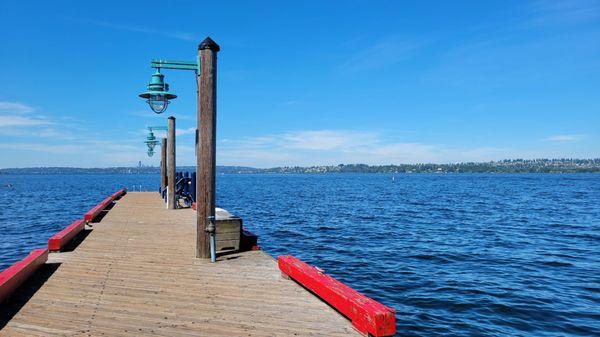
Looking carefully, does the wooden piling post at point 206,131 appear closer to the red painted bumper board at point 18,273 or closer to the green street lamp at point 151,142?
the red painted bumper board at point 18,273

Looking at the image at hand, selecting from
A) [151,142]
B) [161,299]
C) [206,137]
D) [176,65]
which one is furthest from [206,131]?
[151,142]

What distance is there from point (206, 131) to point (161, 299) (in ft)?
12.3

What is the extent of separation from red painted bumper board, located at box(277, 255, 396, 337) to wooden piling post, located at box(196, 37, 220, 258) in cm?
252

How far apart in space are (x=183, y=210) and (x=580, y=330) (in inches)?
627

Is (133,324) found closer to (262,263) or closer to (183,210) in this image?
(262,263)

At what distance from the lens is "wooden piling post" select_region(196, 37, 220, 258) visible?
9000mm

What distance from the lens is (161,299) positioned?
6.48 meters

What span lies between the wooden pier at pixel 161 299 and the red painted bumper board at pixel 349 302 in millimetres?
135

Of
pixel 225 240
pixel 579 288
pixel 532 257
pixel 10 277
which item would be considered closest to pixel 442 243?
pixel 532 257

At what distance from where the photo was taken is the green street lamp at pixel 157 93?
978 cm

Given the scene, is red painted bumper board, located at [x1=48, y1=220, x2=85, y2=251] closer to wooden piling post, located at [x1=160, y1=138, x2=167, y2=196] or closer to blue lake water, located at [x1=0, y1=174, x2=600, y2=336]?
blue lake water, located at [x1=0, y1=174, x2=600, y2=336]

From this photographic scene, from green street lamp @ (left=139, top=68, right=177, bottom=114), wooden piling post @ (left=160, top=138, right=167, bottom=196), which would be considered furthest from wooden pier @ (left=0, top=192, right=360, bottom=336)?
wooden piling post @ (left=160, top=138, right=167, bottom=196)

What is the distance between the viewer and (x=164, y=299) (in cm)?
648

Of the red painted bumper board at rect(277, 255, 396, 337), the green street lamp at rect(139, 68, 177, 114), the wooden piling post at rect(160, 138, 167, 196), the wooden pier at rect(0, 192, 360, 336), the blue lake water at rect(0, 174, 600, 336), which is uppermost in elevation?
the green street lamp at rect(139, 68, 177, 114)
